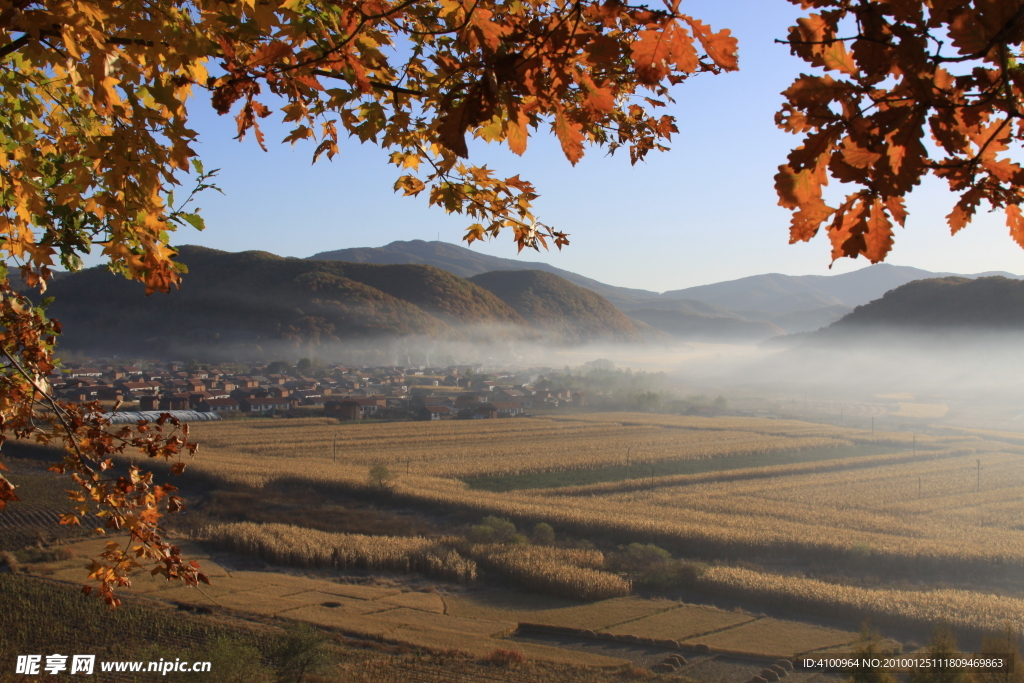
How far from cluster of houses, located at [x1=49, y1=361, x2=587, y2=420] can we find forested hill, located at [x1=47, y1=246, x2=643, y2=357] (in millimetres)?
17282

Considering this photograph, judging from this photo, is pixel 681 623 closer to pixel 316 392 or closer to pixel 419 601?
pixel 419 601

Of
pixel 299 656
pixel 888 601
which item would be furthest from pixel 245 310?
pixel 888 601

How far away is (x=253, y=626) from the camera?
17.7 metres

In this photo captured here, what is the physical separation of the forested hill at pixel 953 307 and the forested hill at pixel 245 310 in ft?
305

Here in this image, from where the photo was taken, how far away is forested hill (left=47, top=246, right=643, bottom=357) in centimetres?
13088

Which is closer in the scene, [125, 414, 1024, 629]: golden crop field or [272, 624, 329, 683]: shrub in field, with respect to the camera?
[272, 624, 329, 683]: shrub in field

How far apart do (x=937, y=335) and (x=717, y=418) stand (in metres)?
58.4

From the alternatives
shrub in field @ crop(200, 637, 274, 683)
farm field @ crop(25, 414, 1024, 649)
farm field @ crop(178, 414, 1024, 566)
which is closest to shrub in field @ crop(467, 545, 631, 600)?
farm field @ crop(25, 414, 1024, 649)

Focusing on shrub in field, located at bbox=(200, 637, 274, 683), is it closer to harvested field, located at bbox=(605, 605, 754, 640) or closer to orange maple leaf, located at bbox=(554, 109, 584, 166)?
harvested field, located at bbox=(605, 605, 754, 640)

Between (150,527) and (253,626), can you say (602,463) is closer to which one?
(253,626)

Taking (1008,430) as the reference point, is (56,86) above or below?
above

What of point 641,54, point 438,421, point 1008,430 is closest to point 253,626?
point 641,54

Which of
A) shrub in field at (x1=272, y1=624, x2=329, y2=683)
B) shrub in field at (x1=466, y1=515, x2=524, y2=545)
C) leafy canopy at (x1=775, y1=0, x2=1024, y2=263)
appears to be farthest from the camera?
shrub in field at (x1=466, y1=515, x2=524, y2=545)

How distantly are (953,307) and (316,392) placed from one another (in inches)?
3973
